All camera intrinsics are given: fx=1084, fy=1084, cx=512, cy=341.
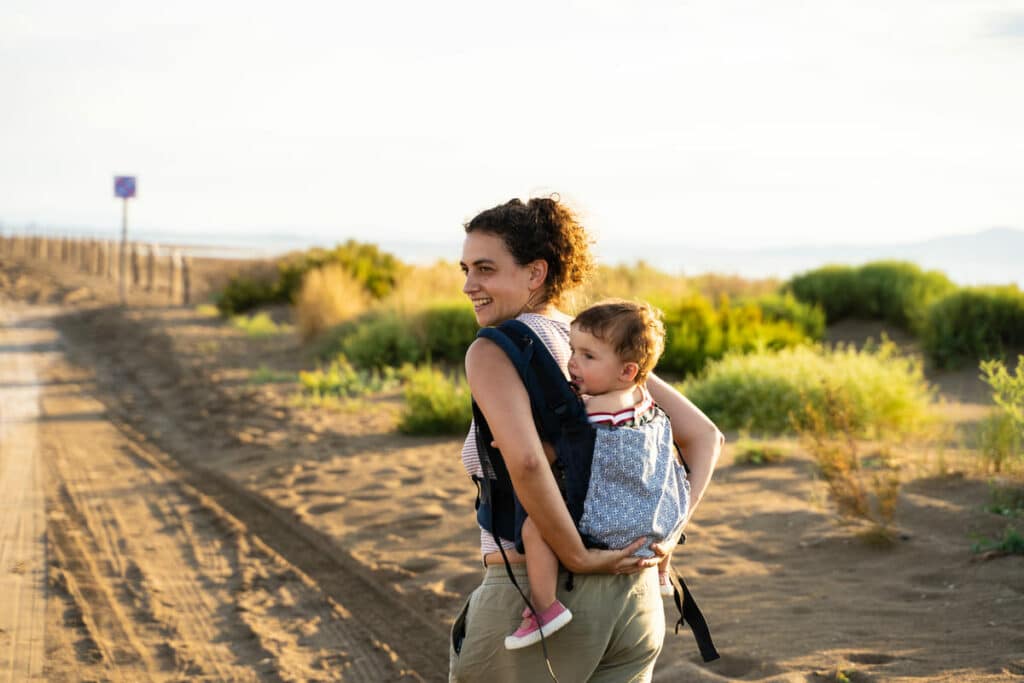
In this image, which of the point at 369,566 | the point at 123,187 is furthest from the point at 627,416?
the point at 123,187

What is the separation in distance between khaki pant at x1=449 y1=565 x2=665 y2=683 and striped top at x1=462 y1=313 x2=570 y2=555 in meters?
0.07

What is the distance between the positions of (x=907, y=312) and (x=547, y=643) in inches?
660

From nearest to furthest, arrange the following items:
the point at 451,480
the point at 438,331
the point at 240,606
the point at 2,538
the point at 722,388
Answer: the point at 240,606
the point at 2,538
the point at 451,480
the point at 722,388
the point at 438,331

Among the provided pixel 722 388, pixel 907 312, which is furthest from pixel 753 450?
pixel 907 312

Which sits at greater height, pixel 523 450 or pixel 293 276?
pixel 523 450

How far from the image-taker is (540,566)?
2.60m

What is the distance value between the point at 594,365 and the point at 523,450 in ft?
0.97

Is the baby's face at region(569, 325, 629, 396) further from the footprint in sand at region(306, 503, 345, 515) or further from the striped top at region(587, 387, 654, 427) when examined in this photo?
the footprint in sand at region(306, 503, 345, 515)

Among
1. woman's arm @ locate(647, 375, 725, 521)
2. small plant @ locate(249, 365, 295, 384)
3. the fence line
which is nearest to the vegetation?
the fence line

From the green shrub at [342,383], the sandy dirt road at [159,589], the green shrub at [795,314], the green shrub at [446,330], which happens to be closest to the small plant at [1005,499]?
the sandy dirt road at [159,589]

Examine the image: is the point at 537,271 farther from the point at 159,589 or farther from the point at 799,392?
the point at 799,392

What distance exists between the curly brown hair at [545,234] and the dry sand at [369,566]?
2.75 m

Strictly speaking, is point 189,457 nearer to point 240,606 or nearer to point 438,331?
point 240,606

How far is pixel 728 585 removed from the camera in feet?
21.0
